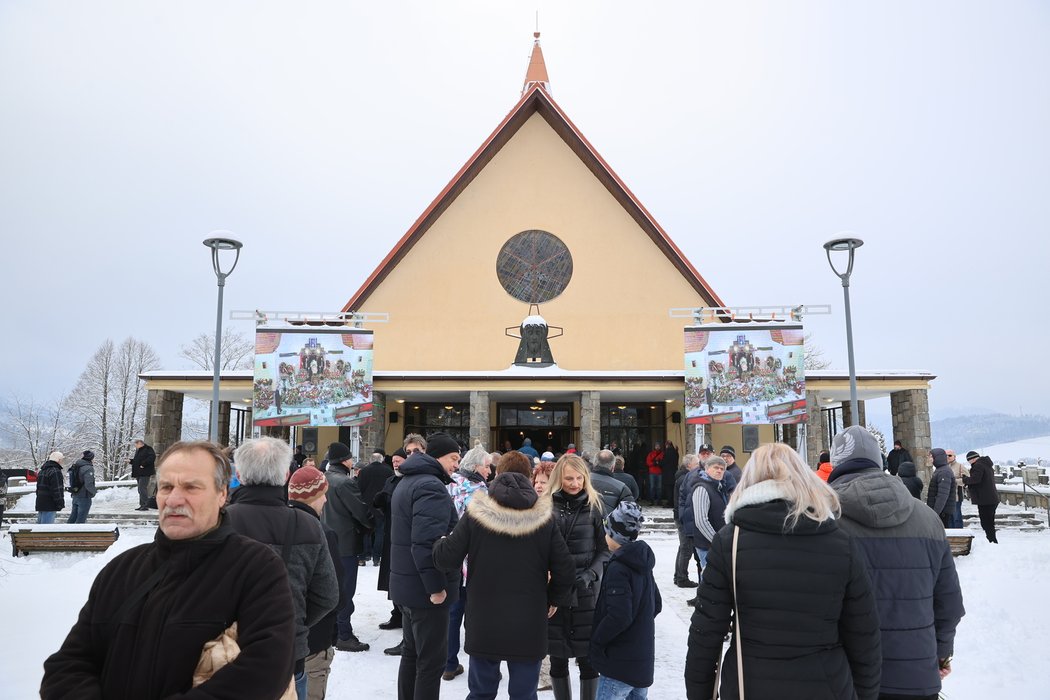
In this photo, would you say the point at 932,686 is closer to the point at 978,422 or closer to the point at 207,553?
the point at 207,553

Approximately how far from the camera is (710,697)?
8.85ft

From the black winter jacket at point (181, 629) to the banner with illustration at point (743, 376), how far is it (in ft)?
48.7

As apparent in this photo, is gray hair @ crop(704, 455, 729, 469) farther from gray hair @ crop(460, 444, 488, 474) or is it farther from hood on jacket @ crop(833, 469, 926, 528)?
hood on jacket @ crop(833, 469, 926, 528)

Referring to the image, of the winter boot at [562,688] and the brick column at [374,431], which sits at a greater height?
the brick column at [374,431]

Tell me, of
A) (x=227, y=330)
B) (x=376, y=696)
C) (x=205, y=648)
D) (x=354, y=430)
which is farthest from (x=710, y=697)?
(x=227, y=330)

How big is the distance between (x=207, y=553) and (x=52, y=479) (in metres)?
11.8

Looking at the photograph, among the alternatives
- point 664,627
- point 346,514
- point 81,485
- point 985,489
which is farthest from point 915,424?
point 81,485

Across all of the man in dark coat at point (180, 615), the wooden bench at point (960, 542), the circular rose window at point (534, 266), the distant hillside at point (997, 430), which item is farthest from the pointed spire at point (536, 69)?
the distant hillside at point (997, 430)

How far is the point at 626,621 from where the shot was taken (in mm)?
3604

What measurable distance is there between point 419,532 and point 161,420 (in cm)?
1521

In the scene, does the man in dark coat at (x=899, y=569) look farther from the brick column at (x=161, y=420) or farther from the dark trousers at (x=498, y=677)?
the brick column at (x=161, y=420)

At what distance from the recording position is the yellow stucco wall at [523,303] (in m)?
20.3

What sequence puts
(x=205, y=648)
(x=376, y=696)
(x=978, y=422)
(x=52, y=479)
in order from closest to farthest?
(x=205, y=648), (x=376, y=696), (x=52, y=479), (x=978, y=422)

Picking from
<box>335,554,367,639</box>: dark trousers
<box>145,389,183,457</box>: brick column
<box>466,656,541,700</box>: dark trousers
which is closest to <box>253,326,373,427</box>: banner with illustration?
<box>145,389,183,457</box>: brick column
